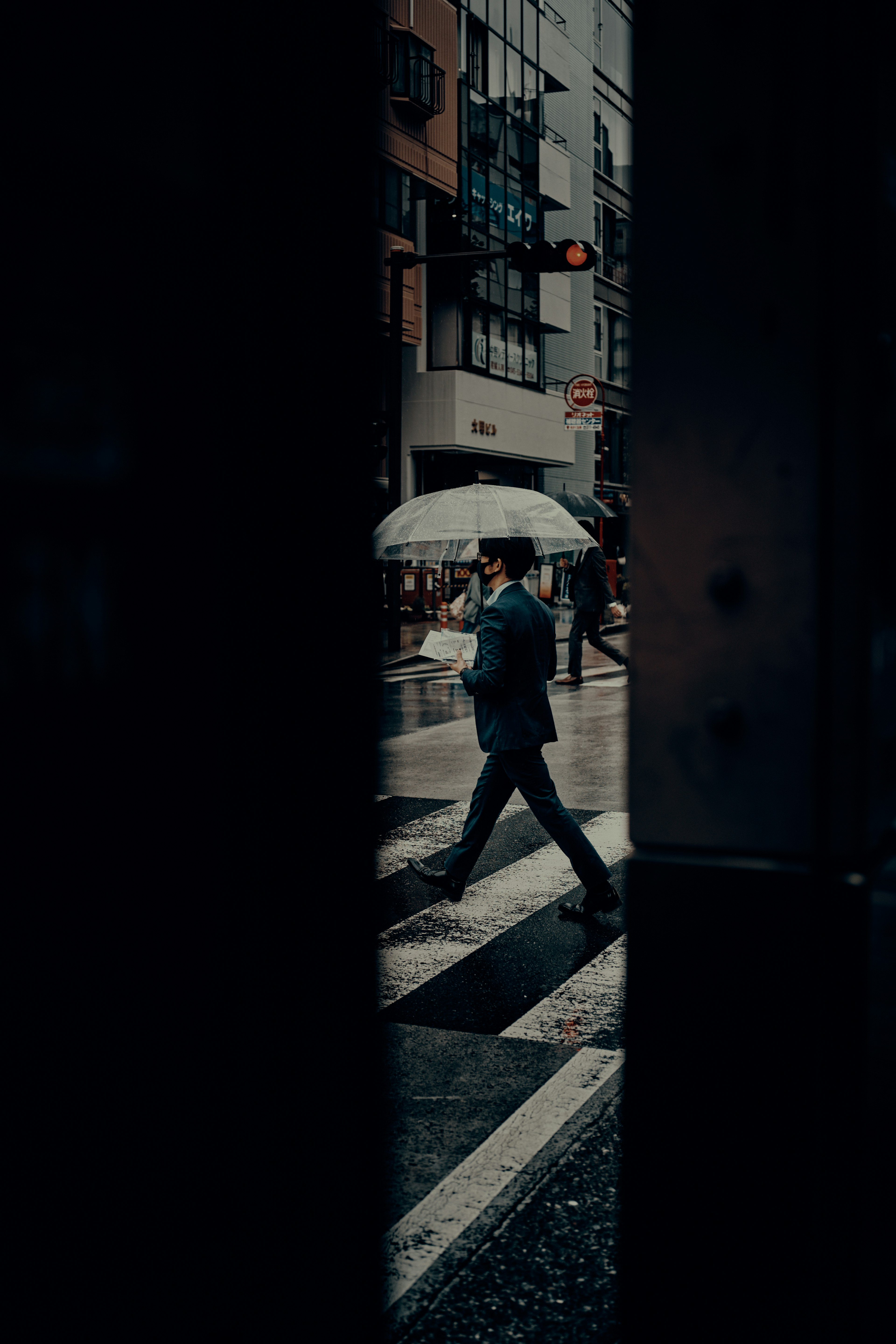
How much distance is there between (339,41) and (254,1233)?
1804 mm

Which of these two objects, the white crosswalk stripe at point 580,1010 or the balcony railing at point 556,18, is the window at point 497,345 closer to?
the balcony railing at point 556,18

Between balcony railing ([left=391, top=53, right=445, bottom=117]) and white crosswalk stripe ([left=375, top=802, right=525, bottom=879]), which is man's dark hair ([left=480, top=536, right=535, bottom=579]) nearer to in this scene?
white crosswalk stripe ([left=375, top=802, right=525, bottom=879])

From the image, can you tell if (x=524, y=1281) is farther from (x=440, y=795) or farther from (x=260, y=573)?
(x=440, y=795)

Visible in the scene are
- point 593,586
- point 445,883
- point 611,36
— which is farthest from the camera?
point 611,36

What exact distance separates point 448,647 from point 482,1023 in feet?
8.68

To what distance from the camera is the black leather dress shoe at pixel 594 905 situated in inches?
250

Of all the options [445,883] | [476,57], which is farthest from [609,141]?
[445,883]

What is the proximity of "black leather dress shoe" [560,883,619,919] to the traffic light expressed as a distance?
11.7 metres

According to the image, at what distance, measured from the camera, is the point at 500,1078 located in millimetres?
4316

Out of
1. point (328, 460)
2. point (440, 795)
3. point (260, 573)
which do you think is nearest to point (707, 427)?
point (328, 460)

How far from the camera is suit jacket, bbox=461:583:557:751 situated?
20.6ft

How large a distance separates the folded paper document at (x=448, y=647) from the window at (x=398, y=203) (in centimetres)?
2757

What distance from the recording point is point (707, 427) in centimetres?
168

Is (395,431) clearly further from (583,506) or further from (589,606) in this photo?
(589,606)
